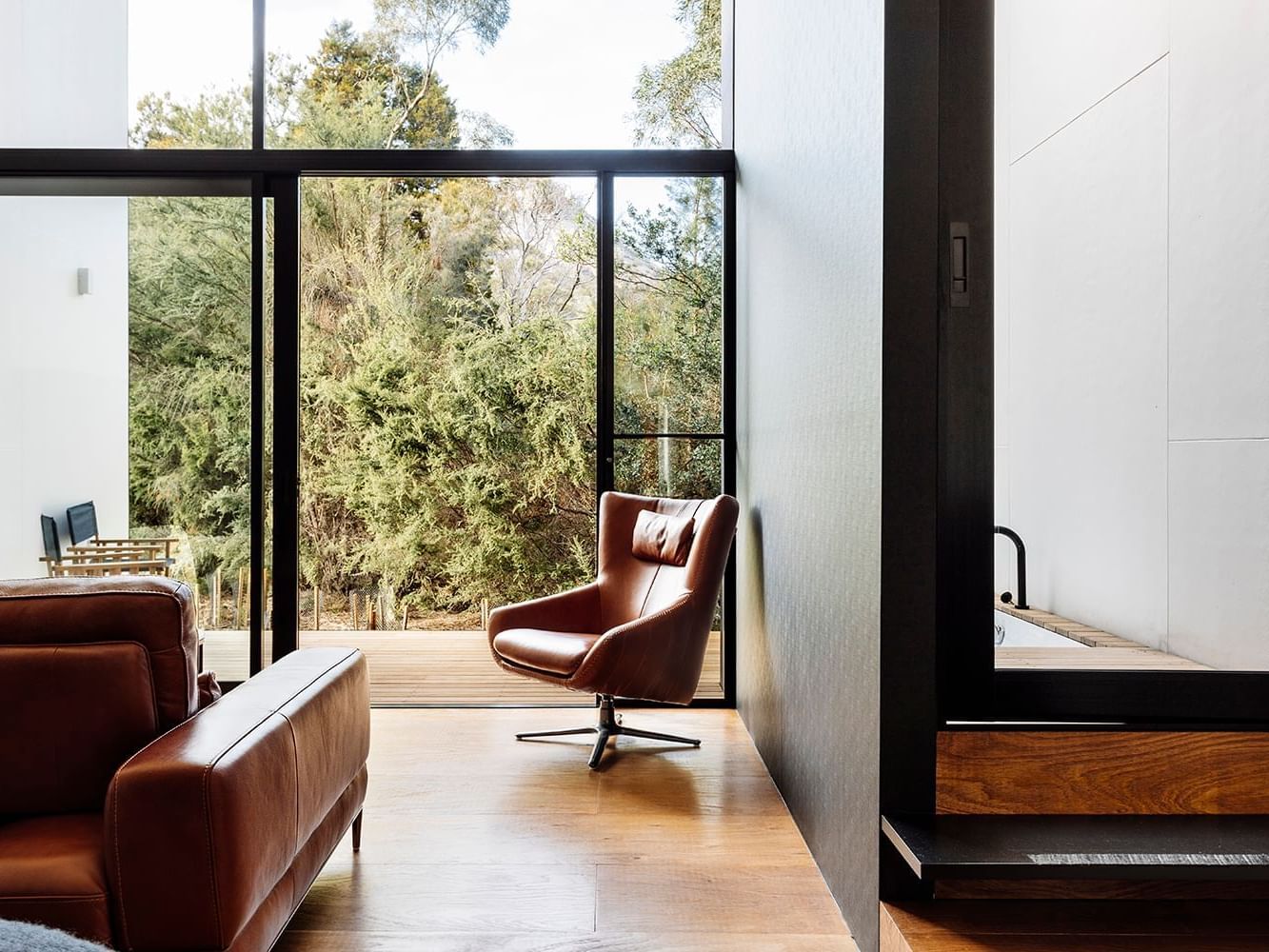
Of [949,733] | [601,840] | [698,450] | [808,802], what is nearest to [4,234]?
[698,450]

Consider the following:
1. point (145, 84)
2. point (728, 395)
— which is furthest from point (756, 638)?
point (145, 84)

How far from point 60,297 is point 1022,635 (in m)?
4.25

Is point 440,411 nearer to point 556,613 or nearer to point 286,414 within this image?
point 286,414

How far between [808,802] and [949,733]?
83 cm

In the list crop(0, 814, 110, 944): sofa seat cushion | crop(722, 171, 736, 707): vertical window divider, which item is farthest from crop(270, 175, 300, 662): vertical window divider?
crop(0, 814, 110, 944): sofa seat cushion

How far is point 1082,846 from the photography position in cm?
153

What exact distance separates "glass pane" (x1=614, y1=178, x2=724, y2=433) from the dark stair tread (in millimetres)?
2523

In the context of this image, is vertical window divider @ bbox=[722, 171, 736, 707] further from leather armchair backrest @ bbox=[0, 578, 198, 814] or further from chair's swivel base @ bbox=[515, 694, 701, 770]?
leather armchair backrest @ bbox=[0, 578, 198, 814]

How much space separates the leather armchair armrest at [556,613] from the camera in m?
3.51

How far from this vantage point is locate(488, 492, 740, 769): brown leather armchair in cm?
314

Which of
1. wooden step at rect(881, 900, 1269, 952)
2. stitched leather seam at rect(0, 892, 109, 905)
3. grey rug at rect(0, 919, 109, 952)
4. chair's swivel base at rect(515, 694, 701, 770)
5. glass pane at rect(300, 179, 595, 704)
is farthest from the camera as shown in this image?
glass pane at rect(300, 179, 595, 704)

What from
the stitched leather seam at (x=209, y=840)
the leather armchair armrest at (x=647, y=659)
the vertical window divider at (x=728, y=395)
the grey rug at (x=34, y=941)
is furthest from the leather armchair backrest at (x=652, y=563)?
the grey rug at (x=34, y=941)

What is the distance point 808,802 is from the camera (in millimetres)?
2465

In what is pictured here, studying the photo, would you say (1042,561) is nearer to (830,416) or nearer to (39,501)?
(830,416)
